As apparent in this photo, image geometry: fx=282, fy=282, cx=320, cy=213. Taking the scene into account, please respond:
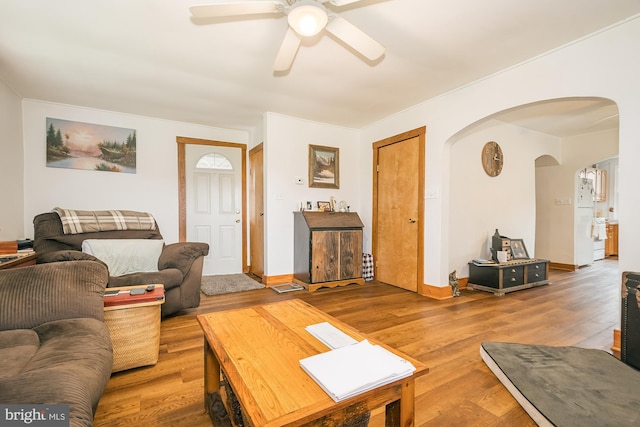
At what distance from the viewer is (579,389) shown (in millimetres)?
1437

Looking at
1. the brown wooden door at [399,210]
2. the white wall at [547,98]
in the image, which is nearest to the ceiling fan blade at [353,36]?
the white wall at [547,98]

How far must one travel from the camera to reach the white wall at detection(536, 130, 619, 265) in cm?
462

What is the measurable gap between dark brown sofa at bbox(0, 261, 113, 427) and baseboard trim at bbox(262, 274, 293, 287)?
2.25 m

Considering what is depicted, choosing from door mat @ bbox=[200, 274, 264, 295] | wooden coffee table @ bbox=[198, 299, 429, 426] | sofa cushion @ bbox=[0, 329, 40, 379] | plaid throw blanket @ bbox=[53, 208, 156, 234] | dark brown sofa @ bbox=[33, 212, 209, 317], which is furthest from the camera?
door mat @ bbox=[200, 274, 264, 295]

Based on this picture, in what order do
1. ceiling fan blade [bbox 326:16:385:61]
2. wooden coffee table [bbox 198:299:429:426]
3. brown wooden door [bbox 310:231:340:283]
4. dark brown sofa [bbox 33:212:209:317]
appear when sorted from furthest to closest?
1. brown wooden door [bbox 310:231:340:283]
2. dark brown sofa [bbox 33:212:209:317]
3. ceiling fan blade [bbox 326:16:385:61]
4. wooden coffee table [bbox 198:299:429:426]

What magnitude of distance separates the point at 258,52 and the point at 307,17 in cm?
94

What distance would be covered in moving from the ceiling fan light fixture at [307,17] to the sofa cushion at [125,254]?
2.41 metres

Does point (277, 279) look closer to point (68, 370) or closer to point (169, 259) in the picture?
→ point (169, 259)

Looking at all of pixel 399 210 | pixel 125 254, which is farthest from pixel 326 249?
pixel 125 254

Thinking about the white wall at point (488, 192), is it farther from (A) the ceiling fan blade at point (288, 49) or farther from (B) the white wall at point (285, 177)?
(A) the ceiling fan blade at point (288, 49)

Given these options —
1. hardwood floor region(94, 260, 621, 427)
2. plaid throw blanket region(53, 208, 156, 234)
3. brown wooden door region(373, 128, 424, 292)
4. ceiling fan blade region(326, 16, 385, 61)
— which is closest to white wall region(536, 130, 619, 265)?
hardwood floor region(94, 260, 621, 427)

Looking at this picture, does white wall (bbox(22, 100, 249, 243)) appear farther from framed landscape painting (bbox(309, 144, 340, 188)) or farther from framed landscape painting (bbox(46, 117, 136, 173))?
framed landscape painting (bbox(309, 144, 340, 188))

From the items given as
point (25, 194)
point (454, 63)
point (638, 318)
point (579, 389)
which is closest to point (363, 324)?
point (579, 389)

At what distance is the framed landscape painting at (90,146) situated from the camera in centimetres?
344
